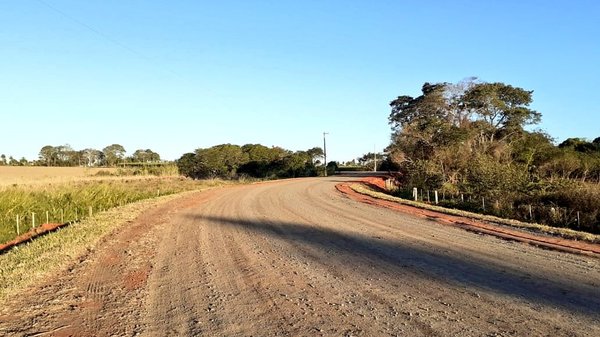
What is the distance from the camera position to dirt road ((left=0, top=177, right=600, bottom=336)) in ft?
18.0

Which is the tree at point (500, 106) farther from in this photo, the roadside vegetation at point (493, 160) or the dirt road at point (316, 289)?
the dirt road at point (316, 289)

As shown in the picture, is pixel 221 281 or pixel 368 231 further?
pixel 368 231

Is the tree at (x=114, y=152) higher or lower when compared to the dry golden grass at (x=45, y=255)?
higher

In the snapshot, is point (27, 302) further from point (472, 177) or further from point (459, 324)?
point (472, 177)

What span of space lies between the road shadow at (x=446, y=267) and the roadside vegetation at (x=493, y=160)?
11.2 meters

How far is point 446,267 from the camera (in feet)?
28.3

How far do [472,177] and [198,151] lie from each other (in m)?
54.9

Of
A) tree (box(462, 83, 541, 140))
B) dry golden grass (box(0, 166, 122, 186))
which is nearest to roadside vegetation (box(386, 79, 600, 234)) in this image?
tree (box(462, 83, 541, 140))

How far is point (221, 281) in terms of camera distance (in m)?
7.75

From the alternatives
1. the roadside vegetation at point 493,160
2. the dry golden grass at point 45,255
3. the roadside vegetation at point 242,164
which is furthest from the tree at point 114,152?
the dry golden grass at point 45,255

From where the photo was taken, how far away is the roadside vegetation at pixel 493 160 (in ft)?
70.1

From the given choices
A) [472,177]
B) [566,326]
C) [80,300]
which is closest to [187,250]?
[80,300]

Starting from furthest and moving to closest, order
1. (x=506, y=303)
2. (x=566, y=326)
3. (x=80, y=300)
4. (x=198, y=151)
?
(x=198, y=151) → (x=80, y=300) → (x=506, y=303) → (x=566, y=326)

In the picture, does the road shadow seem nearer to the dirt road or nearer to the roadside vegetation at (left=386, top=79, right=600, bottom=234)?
the dirt road
